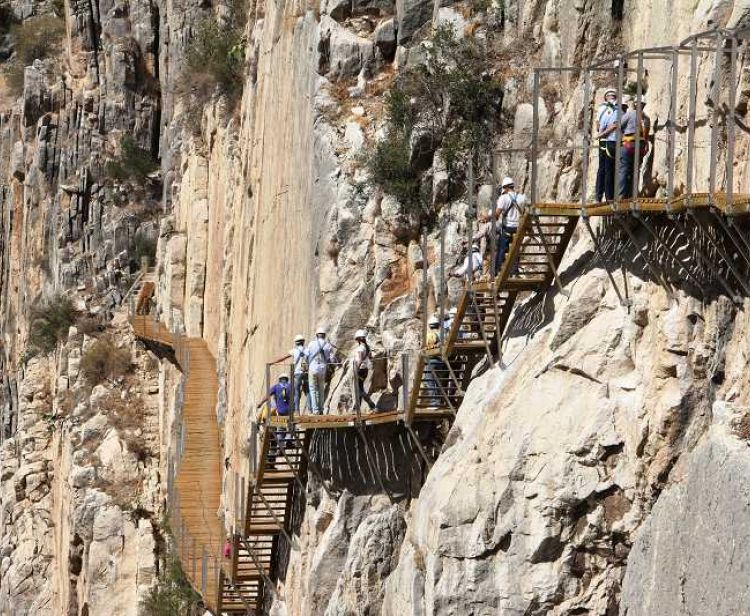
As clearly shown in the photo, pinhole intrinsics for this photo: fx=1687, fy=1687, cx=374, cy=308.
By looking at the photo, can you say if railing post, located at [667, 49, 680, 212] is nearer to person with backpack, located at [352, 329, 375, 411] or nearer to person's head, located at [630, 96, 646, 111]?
person's head, located at [630, 96, 646, 111]

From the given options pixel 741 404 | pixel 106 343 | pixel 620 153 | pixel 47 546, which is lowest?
pixel 47 546

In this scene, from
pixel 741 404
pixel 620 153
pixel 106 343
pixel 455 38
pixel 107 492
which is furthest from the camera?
pixel 106 343

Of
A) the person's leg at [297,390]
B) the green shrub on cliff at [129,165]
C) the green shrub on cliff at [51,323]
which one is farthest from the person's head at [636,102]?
the green shrub on cliff at [129,165]

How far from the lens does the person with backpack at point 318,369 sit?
21484mm

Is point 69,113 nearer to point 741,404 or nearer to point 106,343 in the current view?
point 106,343

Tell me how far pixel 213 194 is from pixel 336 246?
52.8 ft

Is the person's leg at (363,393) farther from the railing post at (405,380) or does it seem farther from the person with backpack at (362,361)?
the railing post at (405,380)

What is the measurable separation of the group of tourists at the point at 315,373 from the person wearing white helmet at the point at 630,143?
5456mm

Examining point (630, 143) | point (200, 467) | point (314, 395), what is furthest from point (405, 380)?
point (200, 467)

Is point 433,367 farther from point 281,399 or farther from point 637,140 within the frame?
point 637,140

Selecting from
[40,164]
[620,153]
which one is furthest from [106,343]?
[620,153]

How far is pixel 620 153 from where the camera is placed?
15477mm

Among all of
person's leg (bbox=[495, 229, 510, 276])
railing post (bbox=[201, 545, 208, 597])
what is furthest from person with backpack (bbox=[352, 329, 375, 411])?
railing post (bbox=[201, 545, 208, 597])

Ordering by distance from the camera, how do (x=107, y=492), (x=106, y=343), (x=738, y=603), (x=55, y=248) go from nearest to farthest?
1. (x=738, y=603)
2. (x=107, y=492)
3. (x=106, y=343)
4. (x=55, y=248)
